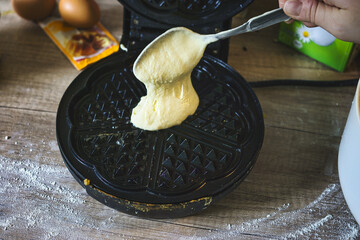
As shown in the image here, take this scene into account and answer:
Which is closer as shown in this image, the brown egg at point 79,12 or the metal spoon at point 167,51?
the metal spoon at point 167,51

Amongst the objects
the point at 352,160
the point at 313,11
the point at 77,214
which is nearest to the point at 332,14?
the point at 313,11

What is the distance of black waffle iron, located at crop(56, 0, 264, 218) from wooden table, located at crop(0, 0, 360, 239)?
0.16 metres

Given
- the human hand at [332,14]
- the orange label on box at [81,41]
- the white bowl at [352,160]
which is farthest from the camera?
the orange label on box at [81,41]

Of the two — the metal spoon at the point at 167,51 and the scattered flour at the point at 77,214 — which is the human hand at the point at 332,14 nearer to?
the metal spoon at the point at 167,51

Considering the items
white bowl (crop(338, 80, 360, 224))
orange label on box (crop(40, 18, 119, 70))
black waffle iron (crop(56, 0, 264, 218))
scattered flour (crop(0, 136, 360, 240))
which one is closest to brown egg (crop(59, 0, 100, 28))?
orange label on box (crop(40, 18, 119, 70))

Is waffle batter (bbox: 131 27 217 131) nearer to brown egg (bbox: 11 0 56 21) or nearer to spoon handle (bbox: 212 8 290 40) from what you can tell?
spoon handle (bbox: 212 8 290 40)

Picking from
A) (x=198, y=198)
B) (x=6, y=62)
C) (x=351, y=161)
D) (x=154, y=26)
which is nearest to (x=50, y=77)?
(x=6, y=62)

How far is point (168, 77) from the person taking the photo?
4.41ft

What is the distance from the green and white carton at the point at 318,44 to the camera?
1.71m

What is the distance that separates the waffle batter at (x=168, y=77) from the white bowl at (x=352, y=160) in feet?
1.53

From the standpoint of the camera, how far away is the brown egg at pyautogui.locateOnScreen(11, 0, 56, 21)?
183 centimetres

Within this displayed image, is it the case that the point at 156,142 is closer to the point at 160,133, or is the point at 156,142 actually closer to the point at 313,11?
the point at 160,133

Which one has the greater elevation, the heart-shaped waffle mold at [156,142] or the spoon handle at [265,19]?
the spoon handle at [265,19]

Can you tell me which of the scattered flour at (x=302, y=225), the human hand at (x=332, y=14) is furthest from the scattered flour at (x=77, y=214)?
the human hand at (x=332, y=14)
